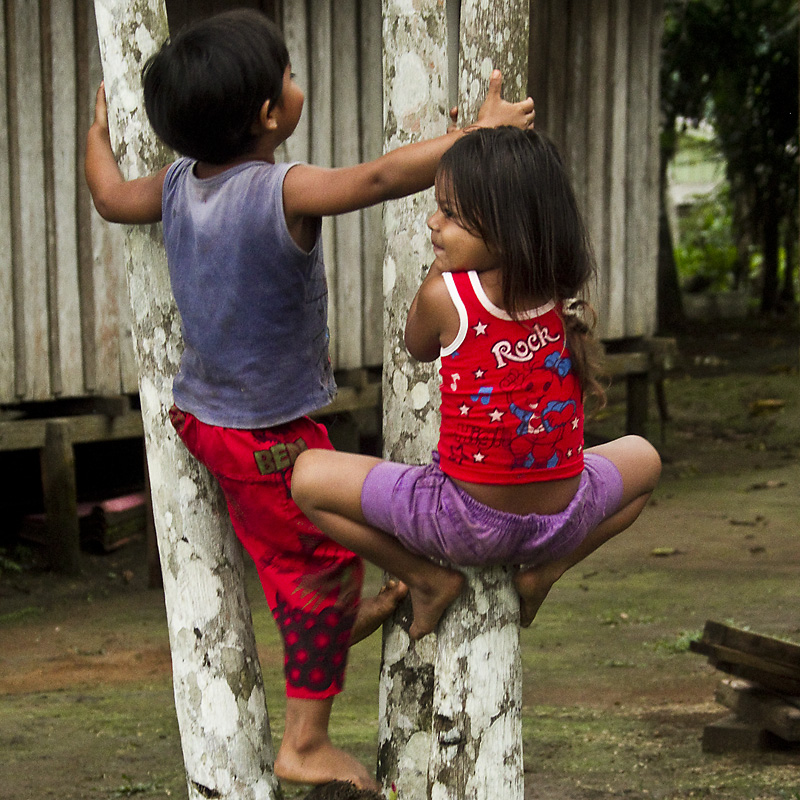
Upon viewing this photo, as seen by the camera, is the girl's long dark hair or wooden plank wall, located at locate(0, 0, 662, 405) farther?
wooden plank wall, located at locate(0, 0, 662, 405)

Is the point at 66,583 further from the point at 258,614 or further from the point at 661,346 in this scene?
the point at 661,346

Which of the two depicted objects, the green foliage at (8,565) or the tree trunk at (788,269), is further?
the tree trunk at (788,269)

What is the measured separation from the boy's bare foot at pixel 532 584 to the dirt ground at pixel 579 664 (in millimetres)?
1567

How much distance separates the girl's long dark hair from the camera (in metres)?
2.21

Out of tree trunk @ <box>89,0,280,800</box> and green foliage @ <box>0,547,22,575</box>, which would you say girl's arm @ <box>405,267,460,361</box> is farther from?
green foliage @ <box>0,547,22,575</box>

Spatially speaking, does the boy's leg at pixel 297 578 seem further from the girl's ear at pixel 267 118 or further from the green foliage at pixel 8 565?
the green foliage at pixel 8 565

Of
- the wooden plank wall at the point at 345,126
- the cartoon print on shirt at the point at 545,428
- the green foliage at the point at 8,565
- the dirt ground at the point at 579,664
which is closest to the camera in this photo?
the cartoon print on shirt at the point at 545,428

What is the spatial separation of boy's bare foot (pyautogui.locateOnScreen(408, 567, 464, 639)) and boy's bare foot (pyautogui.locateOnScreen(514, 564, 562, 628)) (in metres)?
0.13

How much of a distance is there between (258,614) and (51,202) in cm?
276

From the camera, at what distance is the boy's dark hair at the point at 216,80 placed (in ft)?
7.72

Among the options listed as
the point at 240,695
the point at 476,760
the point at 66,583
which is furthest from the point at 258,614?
the point at 476,760

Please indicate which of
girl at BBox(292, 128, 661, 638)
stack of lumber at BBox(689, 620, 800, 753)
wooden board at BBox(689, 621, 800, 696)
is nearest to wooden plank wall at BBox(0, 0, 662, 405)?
wooden board at BBox(689, 621, 800, 696)

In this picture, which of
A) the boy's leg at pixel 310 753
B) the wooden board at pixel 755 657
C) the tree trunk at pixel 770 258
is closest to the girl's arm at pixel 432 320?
the boy's leg at pixel 310 753

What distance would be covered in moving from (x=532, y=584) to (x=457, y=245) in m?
0.71
